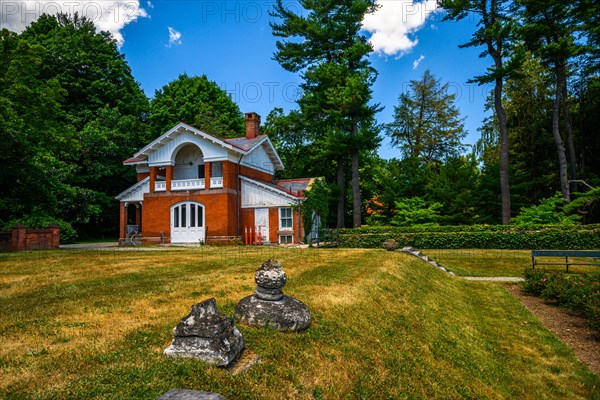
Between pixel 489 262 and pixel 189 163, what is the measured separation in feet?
71.3

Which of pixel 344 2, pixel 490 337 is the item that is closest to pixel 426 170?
pixel 344 2

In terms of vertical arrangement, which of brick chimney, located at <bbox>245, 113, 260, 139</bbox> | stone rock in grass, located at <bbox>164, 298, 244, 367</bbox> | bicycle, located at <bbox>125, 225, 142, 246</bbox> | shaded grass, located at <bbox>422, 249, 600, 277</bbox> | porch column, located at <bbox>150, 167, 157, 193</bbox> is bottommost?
shaded grass, located at <bbox>422, 249, 600, 277</bbox>

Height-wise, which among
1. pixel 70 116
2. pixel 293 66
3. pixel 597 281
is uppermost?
pixel 293 66

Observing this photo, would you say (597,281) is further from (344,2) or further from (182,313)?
(344,2)

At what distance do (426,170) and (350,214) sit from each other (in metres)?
10.5

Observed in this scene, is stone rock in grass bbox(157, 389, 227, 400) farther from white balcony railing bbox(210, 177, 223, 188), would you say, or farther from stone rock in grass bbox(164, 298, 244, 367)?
white balcony railing bbox(210, 177, 223, 188)

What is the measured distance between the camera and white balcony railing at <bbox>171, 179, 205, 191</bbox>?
27.5m

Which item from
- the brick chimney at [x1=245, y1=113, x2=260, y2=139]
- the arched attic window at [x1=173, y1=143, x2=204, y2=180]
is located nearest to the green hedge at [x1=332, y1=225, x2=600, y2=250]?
the arched attic window at [x1=173, y1=143, x2=204, y2=180]

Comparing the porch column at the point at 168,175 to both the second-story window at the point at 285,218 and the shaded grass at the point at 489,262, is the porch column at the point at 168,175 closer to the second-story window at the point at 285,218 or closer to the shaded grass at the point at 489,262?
the second-story window at the point at 285,218

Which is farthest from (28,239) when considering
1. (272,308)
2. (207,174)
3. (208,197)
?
(272,308)

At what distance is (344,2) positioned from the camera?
111ft

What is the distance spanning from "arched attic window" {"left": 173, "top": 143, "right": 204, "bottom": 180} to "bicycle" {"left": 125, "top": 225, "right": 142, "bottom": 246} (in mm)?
5477

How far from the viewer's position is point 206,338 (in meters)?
5.04

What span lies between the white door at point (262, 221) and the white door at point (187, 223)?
3.87 meters
